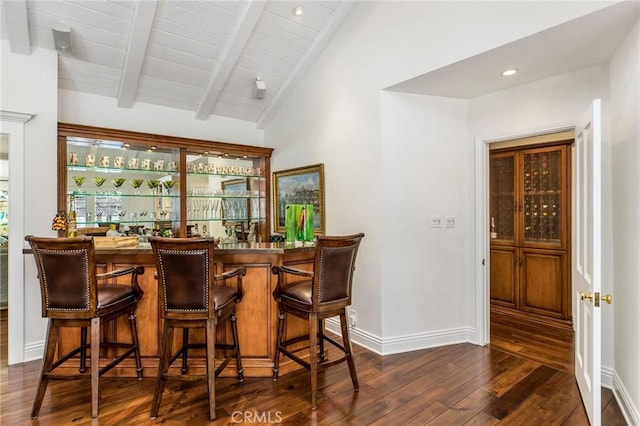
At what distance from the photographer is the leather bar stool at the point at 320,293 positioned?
2.44 metres

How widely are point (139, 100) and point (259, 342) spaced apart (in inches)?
139

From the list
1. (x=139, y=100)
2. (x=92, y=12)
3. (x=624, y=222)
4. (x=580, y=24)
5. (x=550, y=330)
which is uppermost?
(x=92, y=12)

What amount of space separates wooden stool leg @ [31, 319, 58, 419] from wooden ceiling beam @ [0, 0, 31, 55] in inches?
103

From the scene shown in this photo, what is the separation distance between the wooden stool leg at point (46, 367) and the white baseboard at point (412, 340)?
2.60m

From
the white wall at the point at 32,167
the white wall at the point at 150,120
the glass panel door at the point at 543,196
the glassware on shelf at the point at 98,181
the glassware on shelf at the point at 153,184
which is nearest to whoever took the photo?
the white wall at the point at 32,167

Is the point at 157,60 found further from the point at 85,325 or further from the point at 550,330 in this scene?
the point at 550,330

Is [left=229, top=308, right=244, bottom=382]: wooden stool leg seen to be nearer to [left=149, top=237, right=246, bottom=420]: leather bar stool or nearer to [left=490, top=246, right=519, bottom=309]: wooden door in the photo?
[left=149, top=237, right=246, bottom=420]: leather bar stool

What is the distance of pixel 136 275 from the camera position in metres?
2.81

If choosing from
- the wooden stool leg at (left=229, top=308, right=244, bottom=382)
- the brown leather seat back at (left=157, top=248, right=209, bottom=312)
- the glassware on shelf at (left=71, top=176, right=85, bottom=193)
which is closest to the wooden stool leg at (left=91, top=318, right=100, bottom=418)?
the brown leather seat back at (left=157, top=248, right=209, bottom=312)

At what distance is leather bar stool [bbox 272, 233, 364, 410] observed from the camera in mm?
2436

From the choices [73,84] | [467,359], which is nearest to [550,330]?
[467,359]

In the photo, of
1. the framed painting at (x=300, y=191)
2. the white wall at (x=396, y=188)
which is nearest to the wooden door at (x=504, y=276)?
the white wall at (x=396, y=188)

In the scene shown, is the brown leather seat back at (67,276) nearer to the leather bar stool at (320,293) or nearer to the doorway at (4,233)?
the leather bar stool at (320,293)

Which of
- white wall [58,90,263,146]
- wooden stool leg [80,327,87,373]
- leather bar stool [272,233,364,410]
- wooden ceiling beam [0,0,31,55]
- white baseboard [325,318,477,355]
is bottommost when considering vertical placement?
white baseboard [325,318,477,355]
